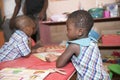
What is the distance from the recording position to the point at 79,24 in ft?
4.93

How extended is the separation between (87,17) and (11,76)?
690 millimetres

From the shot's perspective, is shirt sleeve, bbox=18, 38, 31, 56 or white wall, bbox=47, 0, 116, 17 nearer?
shirt sleeve, bbox=18, 38, 31, 56

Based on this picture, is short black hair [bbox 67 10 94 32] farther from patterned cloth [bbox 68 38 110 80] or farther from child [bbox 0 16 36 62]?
child [bbox 0 16 36 62]

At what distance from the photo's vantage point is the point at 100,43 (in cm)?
360

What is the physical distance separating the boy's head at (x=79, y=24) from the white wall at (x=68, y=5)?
8.26 feet

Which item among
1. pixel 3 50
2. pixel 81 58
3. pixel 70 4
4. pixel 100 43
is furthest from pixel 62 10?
pixel 81 58

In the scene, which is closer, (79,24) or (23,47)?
(79,24)

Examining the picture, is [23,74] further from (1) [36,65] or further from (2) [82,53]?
(2) [82,53]

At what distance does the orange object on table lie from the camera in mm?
1259

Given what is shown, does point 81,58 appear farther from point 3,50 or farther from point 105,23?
point 105,23

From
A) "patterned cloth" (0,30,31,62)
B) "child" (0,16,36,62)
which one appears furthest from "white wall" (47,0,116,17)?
"patterned cloth" (0,30,31,62)

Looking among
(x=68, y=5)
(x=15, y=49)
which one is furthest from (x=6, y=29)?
(x=15, y=49)

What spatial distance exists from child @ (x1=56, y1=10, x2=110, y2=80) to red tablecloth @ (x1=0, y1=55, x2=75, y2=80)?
66 mm

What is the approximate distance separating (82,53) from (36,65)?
0.36m
